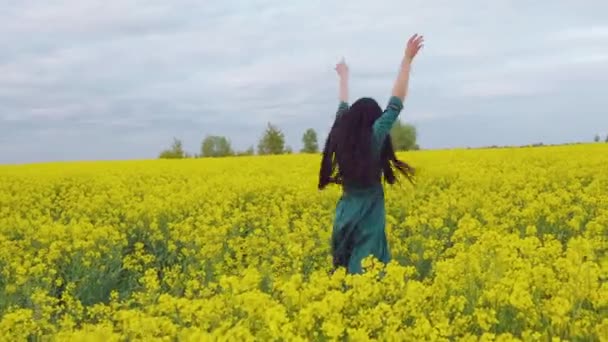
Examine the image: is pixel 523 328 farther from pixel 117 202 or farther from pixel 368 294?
pixel 117 202

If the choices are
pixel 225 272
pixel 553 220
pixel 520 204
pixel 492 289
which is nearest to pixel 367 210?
pixel 492 289

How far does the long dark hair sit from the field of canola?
2.76 feet

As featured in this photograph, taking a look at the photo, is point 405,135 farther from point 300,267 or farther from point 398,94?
point 398,94

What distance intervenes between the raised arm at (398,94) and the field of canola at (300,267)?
3.48 feet

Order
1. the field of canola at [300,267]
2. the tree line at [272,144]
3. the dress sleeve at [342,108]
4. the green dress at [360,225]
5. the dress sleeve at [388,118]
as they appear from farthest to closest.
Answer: the tree line at [272,144] < the dress sleeve at [342,108] < the green dress at [360,225] < the dress sleeve at [388,118] < the field of canola at [300,267]

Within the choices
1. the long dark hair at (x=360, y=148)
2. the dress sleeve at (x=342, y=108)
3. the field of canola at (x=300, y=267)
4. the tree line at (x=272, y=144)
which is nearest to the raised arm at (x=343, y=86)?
the dress sleeve at (x=342, y=108)

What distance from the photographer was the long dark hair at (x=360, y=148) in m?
5.83

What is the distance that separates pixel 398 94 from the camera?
19.0ft

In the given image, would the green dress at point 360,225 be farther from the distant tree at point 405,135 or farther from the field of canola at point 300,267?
the distant tree at point 405,135

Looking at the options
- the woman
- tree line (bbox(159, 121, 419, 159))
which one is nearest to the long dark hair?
the woman

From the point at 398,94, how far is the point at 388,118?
20 centimetres

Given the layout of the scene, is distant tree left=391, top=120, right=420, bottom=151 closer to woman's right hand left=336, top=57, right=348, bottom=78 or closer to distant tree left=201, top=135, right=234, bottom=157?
distant tree left=201, top=135, right=234, bottom=157

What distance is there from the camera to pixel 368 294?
438 cm

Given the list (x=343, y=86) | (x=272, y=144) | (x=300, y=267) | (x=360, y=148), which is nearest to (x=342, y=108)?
(x=343, y=86)
